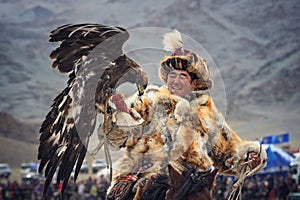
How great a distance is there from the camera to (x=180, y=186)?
14.8 ft

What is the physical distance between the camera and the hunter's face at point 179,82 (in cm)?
477

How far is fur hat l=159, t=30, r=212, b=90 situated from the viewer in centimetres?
473

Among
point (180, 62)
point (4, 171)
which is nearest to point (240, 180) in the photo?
point (180, 62)

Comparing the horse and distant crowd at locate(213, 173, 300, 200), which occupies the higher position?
the horse

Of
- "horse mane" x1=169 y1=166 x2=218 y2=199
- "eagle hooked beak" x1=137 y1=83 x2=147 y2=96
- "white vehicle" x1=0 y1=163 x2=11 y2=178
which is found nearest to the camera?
"horse mane" x1=169 y1=166 x2=218 y2=199

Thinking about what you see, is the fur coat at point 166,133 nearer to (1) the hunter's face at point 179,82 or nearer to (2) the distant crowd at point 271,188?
(1) the hunter's face at point 179,82

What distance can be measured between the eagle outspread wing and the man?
0.14 meters

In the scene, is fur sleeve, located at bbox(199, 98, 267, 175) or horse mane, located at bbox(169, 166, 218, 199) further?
fur sleeve, located at bbox(199, 98, 267, 175)

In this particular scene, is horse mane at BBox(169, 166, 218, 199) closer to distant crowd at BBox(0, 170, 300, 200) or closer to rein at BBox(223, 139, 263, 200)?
rein at BBox(223, 139, 263, 200)

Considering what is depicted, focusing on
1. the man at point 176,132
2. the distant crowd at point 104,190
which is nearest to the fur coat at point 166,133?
the man at point 176,132

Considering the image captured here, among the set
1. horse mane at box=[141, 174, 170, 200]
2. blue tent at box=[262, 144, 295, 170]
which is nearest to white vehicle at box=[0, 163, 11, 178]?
blue tent at box=[262, 144, 295, 170]

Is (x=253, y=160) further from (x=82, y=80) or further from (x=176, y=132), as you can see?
(x=82, y=80)

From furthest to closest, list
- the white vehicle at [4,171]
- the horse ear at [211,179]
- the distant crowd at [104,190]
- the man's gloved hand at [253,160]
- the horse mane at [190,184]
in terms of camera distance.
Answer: the white vehicle at [4,171] → the distant crowd at [104,190] → the man's gloved hand at [253,160] → the horse ear at [211,179] → the horse mane at [190,184]

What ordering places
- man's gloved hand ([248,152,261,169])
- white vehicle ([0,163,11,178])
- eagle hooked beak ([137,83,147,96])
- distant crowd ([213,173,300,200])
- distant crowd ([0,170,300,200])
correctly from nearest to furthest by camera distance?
1. eagle hooked beak ([137,83,147,96])
2. man's gloved hand ([248,152,261,169])
3. distant crowd ([213,173,300,200])
4. distant crowd ([0,170,300,200])
5. white vehicle ([0,163,11,178])
